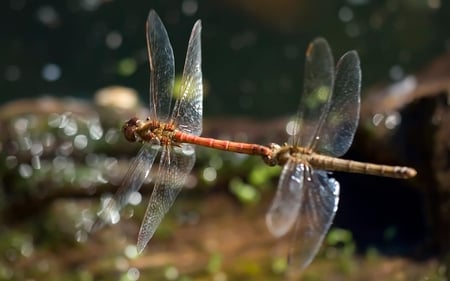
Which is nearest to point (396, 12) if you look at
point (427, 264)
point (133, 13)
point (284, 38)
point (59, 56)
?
point (284, 38)

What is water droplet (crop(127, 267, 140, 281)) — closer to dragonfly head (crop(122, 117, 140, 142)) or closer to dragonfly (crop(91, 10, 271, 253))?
dragonfly (crop(91, 10, 271, 253))

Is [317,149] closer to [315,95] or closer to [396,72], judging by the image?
[315,95]

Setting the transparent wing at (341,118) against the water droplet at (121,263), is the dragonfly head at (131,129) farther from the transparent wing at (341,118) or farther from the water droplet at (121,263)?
the water droplet at (121,263)

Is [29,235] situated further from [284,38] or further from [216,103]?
[284,38]

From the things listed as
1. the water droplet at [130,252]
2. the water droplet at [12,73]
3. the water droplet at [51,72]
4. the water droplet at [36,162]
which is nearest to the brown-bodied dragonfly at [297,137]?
the water droplet at [130,252]

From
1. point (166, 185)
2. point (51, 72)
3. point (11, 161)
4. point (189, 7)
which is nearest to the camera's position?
point (166, 185)

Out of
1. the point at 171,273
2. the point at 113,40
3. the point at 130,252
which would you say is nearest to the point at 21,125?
the point at 130,252

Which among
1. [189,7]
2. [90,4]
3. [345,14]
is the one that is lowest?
[90,4]
